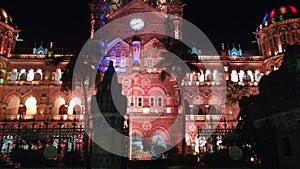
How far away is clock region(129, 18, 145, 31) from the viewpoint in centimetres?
3497

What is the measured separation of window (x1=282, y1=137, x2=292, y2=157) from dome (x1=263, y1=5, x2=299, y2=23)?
26724 mm

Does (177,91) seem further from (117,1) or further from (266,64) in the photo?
(117,1)

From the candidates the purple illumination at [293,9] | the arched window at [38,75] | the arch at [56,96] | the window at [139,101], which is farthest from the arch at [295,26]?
the arched window at [38,75]

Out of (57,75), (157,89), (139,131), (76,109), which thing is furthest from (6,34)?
(139,131)

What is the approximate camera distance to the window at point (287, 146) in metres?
10.7

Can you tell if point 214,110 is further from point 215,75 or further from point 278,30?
point 278,30

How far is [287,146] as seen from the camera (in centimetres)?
1081

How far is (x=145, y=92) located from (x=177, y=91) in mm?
3748

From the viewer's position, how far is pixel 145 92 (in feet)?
98.4

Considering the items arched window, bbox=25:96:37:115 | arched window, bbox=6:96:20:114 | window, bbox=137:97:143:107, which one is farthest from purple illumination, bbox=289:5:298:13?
arched window, bbox=6:96:20:114

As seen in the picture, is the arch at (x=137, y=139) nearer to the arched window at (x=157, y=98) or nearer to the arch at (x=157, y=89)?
the arched window at (x=157, y=98)

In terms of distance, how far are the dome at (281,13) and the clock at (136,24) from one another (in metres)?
17.0

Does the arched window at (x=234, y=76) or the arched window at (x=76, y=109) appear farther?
the arched window at (x=234, y=76)

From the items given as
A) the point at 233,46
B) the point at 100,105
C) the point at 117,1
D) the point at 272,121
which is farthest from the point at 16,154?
the point at 233,46
